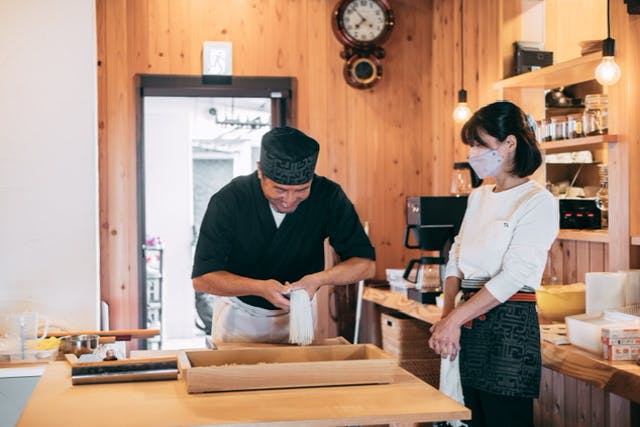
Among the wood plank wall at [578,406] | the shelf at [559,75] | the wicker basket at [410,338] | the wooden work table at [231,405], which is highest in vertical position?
the shelf at [559,75]

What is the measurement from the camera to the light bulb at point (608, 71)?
306 cm

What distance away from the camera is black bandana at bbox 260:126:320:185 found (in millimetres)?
2346

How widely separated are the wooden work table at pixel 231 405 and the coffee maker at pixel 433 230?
6.73 ft

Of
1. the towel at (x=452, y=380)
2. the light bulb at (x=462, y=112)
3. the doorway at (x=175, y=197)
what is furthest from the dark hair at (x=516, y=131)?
the doorway at (x=175, y=197)

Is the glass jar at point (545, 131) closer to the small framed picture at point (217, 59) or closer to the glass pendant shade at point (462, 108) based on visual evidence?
the glass pendant shade at point (462, 108)

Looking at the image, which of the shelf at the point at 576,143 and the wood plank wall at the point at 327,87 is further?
the wood plank wall at the point at 327,87

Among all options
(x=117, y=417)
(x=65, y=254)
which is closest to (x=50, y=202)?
(x=65, y=254)

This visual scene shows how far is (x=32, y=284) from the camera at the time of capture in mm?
3357

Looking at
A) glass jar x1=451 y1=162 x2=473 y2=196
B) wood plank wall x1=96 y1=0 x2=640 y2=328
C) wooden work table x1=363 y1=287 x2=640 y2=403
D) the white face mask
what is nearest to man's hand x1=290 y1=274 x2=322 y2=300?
the white face mask

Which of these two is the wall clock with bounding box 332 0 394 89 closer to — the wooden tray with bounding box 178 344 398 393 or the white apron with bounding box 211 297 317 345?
the white apron with bounding box 211 297 317 345

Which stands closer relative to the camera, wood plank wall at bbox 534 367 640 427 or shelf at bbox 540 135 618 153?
wood plank wall at bbox 534 367 640 427

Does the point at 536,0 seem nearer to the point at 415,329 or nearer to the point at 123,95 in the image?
the point at 415,329

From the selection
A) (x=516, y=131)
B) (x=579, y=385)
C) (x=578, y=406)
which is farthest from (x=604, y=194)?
(x=516, y=131)

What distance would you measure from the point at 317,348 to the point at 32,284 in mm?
1726
